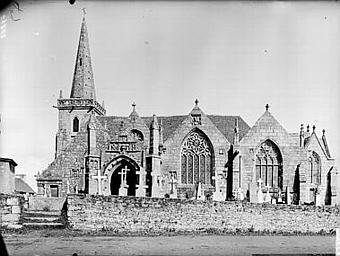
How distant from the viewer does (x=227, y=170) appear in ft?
108

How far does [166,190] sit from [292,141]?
8.40m

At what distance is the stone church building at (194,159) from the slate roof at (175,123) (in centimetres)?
35

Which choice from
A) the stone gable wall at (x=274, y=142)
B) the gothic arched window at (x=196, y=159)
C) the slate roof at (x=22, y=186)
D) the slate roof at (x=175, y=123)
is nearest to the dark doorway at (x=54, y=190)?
the slate roof at (x=175, y=123)

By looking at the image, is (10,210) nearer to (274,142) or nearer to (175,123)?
(274,142)

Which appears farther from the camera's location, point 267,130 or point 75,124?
point 75,124

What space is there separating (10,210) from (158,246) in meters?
5.02

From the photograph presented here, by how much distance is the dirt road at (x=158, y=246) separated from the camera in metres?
10.7

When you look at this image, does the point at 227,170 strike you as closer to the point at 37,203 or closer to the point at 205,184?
the point at 205,184

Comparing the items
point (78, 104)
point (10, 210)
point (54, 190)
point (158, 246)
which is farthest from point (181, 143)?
point (158, 246)

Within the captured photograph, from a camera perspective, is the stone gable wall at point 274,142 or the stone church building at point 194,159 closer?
the stone church building at point 194,159

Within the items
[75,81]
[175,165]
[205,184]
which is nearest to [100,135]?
[175,165]

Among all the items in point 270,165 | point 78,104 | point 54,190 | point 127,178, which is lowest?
point 54,190

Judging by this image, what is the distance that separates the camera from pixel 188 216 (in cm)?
1664

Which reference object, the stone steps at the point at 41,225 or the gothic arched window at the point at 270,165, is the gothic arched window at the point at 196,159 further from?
the stone steps at the point at 41,225
